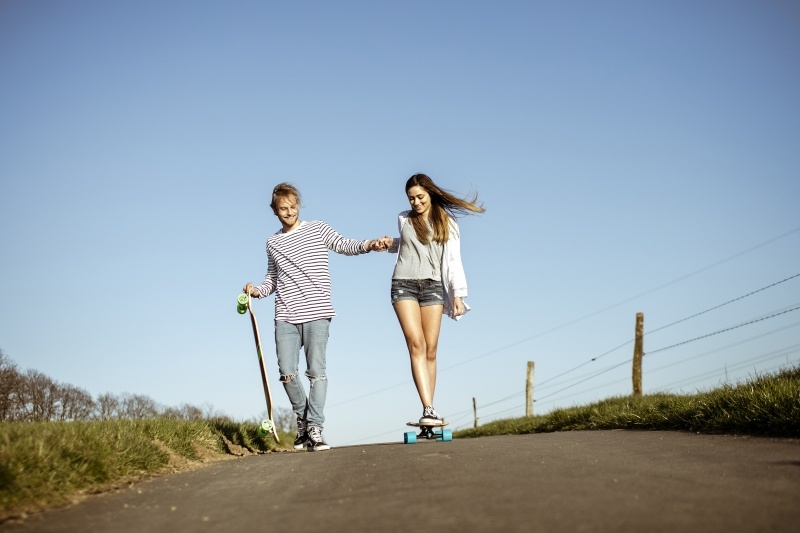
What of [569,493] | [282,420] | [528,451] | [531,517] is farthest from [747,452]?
[282,420]

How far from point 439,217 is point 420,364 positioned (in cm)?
146

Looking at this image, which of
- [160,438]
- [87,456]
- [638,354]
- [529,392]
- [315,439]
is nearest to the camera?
[87,456]

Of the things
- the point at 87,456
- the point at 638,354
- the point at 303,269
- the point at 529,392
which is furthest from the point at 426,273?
the point at 529,392

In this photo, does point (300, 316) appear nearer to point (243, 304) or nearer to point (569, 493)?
point (243, 304)

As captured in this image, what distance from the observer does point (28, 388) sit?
12.4 m

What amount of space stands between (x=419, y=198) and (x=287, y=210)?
1.33m

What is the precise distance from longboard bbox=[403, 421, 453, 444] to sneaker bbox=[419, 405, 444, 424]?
0.02 m

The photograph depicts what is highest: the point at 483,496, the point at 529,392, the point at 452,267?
the point at 529,392

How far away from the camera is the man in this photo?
7.87m

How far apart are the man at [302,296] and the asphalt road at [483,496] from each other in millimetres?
2502

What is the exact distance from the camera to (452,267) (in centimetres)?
812

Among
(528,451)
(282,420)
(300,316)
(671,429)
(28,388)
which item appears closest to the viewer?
(528,451)

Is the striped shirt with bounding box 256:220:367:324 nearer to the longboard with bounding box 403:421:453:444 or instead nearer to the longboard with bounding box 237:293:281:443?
the longboard with bounding box 237:293:281:443

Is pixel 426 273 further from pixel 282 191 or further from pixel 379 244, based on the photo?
pixel 282 191
